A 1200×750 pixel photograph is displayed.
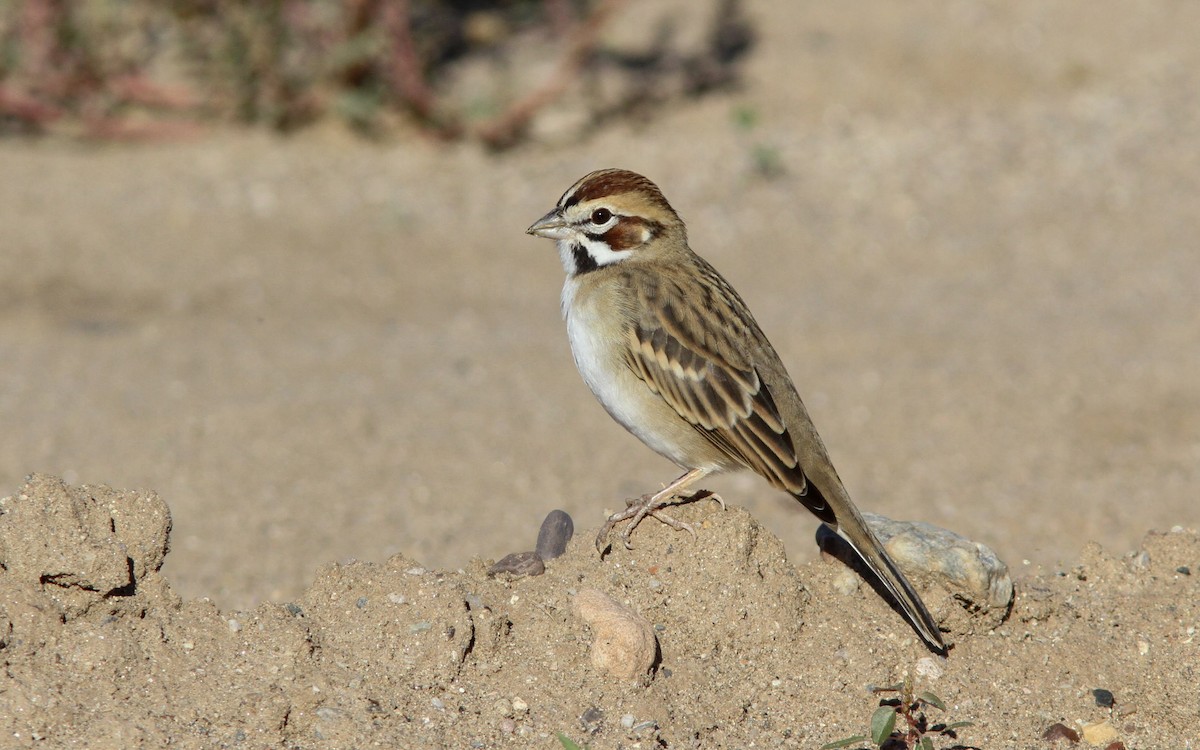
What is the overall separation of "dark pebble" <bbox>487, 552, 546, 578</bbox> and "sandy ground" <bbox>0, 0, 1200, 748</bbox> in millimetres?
75

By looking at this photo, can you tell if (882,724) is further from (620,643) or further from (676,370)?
(676,370)

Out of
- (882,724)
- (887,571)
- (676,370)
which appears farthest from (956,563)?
(676,370)

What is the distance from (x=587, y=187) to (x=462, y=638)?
1.81 metres

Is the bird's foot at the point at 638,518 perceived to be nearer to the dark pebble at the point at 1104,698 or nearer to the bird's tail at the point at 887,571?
the bird's tail at the point at 887,571

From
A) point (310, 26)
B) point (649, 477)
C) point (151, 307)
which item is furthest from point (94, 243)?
point (649, 477)

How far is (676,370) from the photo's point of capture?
5.19 metres

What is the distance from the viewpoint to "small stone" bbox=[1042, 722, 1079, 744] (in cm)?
457

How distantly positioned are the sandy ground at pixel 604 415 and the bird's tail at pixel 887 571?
0.52 ft

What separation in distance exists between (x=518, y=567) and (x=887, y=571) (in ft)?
3.87

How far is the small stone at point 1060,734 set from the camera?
15.0 feet

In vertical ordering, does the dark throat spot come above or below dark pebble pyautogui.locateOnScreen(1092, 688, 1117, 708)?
above

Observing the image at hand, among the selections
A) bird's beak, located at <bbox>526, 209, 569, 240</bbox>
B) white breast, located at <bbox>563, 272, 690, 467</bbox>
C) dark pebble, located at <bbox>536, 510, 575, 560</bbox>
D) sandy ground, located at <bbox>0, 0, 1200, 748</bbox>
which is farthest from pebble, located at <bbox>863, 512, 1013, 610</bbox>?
bird's beak, located at <bbox>526, 209, 569, 240</bbox>

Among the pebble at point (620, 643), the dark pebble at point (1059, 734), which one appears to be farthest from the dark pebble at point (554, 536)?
the dark pebble at point (1059, 734)

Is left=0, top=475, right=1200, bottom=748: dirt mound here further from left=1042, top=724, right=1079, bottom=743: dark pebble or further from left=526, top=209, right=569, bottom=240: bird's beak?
left=526, top=209, right=569, bottom=240: bird's beak
